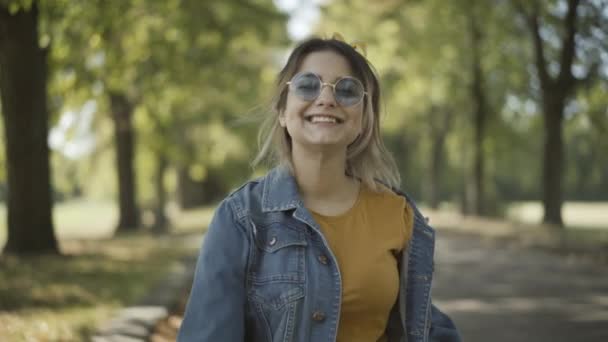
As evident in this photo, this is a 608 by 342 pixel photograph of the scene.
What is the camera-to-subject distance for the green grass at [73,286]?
19.5 ft

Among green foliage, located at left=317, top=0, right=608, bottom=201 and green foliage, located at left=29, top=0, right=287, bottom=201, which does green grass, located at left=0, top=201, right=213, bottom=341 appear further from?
green foliage, located at left=317, top=0, right=608, bottom=201

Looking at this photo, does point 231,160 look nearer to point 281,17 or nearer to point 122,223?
point 122,223

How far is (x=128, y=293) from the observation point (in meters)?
8.04

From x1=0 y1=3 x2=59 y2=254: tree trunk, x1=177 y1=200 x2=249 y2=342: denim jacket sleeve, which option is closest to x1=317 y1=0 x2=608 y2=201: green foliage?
x1=0 y1=3 x2=59 y2=254: tree trunk

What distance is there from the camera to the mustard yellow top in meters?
2.63

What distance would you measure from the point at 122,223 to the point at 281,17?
24.8 feet

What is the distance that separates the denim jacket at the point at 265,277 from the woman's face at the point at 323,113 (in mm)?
210

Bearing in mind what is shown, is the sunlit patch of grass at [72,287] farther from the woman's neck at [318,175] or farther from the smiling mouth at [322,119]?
the smiling mouth at [322,119]

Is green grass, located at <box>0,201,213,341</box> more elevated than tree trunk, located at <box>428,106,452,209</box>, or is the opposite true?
tree trunk, located at <box>428,106,452,209</box>

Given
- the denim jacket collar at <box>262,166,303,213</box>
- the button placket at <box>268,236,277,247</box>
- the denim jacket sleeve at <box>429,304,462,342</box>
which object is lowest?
the denim jacket sleeve at <box>429,304,462,342</box>

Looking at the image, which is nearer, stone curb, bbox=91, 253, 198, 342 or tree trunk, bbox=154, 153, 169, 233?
stone curb, bbox=91, 253, 198, 342

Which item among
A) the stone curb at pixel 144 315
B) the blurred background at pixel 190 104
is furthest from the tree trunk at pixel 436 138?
the stone curb at pixel 144 315

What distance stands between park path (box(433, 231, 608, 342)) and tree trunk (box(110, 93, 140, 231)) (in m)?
9.12

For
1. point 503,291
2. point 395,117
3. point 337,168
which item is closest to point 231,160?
point 395,117
